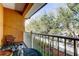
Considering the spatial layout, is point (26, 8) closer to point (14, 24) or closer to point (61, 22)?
point (14, 24)

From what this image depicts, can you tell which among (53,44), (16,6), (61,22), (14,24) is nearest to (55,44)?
(53,44)

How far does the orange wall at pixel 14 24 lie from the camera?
2.40 m

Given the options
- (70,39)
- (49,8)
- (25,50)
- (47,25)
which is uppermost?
(49,8)

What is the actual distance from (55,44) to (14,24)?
0.60 meters

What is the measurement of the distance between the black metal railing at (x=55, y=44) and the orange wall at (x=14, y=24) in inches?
7.7

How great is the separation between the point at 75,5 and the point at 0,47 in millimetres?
1122

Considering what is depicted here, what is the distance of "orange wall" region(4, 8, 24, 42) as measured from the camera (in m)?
2.40

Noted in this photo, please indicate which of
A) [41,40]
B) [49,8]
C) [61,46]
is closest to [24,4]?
[49,8]

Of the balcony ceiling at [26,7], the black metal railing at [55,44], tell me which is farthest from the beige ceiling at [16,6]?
the black metal railing at [55,44]

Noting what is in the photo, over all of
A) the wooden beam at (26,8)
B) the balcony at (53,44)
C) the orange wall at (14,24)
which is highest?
the wooden beam at (26,8)

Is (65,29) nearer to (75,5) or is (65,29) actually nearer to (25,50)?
(75,5)

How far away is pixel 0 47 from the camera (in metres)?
2.42

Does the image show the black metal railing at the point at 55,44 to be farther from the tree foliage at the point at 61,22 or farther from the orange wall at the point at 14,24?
the orange wall at the point at 14,24

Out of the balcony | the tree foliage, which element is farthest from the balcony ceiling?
the balcony
